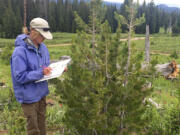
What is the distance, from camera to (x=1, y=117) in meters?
3.92

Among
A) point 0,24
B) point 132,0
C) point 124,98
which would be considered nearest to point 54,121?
point 124,98

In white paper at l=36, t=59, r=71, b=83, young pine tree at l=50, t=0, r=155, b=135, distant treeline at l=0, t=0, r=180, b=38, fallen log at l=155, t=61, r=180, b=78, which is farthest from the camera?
distant treeline at l=0, t=0, r=180, b=38

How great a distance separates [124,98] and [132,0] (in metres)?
1.11

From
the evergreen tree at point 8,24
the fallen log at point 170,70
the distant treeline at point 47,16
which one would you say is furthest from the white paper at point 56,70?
the evergreen tree at point 8,24

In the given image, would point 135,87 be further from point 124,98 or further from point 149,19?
point 149,19

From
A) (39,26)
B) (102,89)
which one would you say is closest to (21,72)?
(39,26)

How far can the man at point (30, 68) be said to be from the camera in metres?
2.17

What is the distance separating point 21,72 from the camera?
216 centimetres

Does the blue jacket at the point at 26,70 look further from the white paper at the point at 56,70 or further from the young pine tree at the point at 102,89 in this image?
the young pine tree at the point at 102,89

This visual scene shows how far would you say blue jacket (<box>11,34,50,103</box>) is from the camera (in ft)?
7.07

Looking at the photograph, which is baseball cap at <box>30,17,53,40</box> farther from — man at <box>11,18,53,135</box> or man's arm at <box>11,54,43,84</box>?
man's arm at <box>11,54,43,84</box>

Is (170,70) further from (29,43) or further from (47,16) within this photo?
(47,16)

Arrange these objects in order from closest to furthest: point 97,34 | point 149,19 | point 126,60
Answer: point 126,60
point 97,34
point 149,19

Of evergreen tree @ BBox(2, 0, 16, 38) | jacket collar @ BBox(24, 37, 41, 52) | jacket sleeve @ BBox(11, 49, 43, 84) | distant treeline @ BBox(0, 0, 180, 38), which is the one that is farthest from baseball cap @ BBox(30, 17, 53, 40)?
evergreen tree @ BBox(2, 0, 16, 38)
